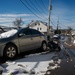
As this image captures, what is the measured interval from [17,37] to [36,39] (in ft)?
6.25

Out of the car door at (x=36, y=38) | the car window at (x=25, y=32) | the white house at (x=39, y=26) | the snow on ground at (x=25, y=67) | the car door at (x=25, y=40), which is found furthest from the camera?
the white house at (x=39, y=26)

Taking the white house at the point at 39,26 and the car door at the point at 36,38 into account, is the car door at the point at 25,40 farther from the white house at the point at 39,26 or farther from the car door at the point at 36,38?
the white house at the point at 39,26

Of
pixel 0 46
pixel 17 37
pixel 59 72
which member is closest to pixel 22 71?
pixel 59 72

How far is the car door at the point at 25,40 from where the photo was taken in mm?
9743

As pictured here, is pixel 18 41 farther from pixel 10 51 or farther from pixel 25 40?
pixel 10 51

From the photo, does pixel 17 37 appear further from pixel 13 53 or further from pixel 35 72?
pixel 35 72

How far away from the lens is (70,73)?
21.7ft

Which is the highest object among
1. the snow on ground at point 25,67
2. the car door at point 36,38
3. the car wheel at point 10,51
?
the car door at point 36,38

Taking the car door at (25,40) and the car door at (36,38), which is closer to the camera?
the car door at (25,40)

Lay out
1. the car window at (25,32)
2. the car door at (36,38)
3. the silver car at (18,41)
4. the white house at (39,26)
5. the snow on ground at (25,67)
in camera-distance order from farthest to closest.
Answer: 1. the white house at (39,26)
2. the car door at (36,38)
3. the car window at (25,32)
4. the silver car at (18,41)
5. the snow on ground at (25,67)

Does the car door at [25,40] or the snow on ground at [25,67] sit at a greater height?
the car door at [25,40]

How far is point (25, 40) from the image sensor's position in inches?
395

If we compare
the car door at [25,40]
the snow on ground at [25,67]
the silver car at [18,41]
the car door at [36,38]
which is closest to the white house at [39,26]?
the car door at [36,38]

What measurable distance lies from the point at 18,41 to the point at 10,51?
0.79m
